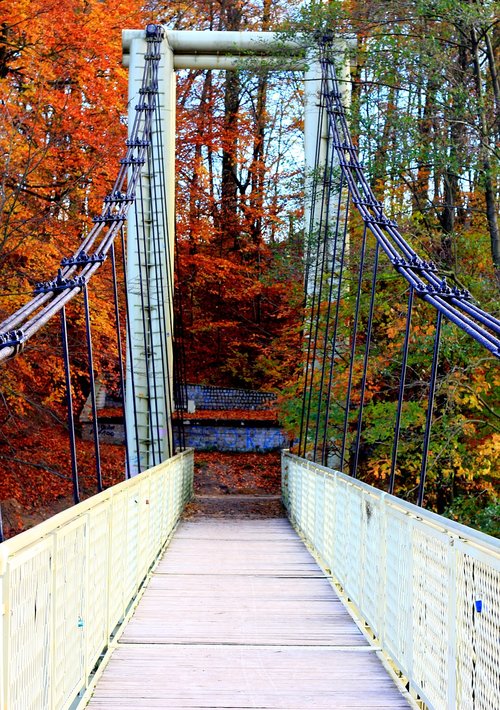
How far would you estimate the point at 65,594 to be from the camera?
3371 mm

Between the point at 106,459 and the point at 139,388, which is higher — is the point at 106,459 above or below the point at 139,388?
below

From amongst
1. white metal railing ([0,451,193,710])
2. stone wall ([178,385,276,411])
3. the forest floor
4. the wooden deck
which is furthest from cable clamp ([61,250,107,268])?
stone wall ([178,385,276,411])

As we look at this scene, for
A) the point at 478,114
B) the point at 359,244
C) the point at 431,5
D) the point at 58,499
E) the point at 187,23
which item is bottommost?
the point at 58,499

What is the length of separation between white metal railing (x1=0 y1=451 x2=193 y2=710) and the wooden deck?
0.18 meters

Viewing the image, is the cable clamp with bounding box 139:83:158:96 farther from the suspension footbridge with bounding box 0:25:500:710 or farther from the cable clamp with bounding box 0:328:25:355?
the cable clamp with bounding box 0:328:25:355

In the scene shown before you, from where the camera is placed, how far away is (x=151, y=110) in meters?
13.4

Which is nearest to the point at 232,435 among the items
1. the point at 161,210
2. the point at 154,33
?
the point at 161,210

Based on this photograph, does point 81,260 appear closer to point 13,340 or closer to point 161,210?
point 13,340

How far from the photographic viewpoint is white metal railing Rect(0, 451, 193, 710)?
2600 millimetres

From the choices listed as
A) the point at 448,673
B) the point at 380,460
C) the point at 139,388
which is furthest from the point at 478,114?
the point at 448,673

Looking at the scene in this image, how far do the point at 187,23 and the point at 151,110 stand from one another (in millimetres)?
11955

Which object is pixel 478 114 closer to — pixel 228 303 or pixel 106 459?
pixel 106 459

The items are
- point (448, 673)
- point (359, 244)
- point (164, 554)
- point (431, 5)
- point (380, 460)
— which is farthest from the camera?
point (359, 244)

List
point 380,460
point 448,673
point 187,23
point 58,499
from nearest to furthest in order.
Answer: point 448,673 < point 380,460 < point 58,499 < point 187,23
